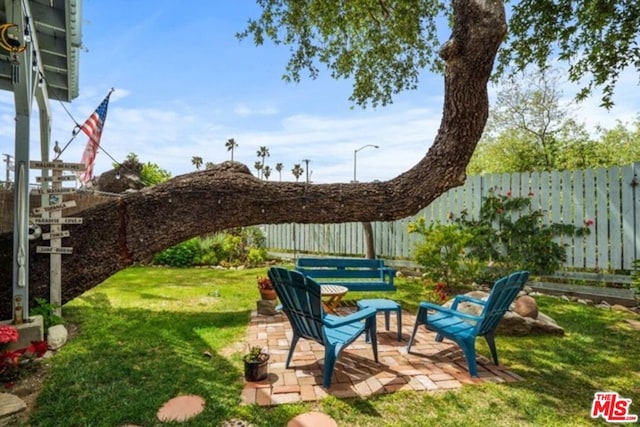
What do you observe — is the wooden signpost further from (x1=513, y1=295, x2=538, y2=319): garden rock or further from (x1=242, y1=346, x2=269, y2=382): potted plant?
(x1=513, y1=295, x2=538, y2=319): garden rock

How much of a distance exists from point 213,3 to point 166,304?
5.73m

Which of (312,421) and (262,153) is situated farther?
(262,153)

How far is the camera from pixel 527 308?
14.4ft

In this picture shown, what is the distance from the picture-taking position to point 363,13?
6.84 metres

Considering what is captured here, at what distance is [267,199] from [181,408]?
2957 mm

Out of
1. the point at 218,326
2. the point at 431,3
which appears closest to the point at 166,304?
the point at 218,326

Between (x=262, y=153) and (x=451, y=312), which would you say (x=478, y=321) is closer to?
(x=451, y=312)

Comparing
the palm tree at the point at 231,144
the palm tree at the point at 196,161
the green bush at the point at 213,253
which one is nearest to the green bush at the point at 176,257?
the green bush at the point at 213,253

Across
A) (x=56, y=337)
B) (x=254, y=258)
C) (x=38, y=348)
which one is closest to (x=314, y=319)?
(x=38, y=348)

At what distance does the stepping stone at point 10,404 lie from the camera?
7.70 feet

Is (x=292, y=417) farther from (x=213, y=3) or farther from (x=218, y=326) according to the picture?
(x=213, y=3)

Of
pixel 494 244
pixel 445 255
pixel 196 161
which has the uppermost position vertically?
pixel 196 161

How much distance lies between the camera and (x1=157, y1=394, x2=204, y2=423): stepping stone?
2291 mm

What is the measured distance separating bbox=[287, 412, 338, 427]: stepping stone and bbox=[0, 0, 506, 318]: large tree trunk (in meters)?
3.01
